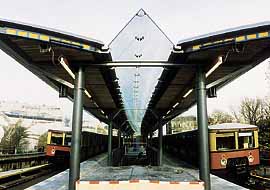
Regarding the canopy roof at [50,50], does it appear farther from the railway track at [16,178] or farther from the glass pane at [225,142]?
the glass pane at [225,142]

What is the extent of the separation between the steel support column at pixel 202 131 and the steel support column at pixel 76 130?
11.4 ft

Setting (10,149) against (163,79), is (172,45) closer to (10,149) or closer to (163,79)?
Answer: (163,79)

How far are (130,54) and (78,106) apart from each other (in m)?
2.18

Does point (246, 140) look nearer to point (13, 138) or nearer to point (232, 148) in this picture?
point (232, 148)

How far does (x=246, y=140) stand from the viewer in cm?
1309

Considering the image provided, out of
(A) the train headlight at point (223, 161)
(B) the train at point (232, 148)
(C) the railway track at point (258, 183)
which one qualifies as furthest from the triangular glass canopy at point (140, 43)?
(C) the railway track at point (258, 183)

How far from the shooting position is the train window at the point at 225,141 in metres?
12.7

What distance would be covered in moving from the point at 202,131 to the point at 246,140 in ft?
21.9

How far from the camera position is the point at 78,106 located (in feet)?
25.2

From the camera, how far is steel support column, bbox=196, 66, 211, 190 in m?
7.33

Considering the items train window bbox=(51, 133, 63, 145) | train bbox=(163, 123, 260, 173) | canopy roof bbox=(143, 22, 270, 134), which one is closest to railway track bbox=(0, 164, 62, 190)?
train window bbox=(51, 133, 63, 145)

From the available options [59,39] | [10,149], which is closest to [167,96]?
[59,39]

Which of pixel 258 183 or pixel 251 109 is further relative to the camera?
pixel 251 109

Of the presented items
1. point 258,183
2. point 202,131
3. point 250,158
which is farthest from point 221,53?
point 258,183
